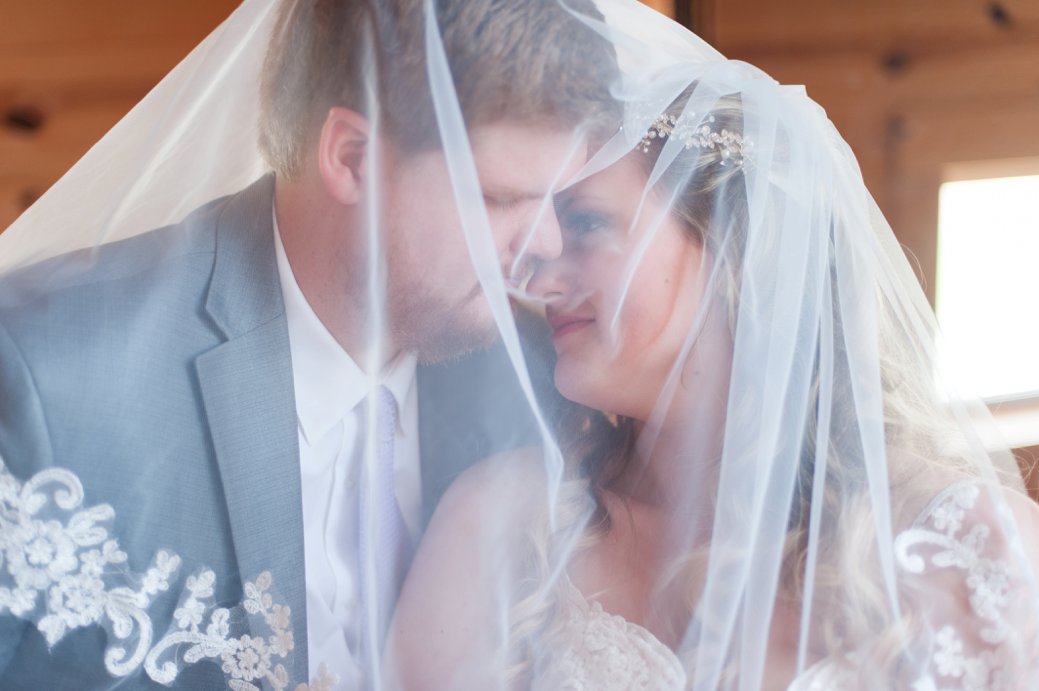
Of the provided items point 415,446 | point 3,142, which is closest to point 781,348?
point 415,446

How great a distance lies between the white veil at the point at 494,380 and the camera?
→ 84cm

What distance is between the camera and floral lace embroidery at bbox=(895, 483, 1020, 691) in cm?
84

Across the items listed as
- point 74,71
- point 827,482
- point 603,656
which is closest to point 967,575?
point 827,482

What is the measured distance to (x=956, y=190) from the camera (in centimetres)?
156

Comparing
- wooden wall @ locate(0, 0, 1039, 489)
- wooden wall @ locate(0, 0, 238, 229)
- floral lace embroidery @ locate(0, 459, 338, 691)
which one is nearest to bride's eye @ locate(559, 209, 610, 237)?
floral lace embroidery @ locate(0, 459, 338, 691)

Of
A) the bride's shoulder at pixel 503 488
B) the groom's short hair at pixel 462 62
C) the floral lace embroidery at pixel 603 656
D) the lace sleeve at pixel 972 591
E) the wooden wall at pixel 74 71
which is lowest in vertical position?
the floral lace embroidery at pixel 603 656

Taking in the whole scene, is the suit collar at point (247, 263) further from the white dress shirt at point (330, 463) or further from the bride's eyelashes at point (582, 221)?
the bride's eyelashes at point (582, 221)

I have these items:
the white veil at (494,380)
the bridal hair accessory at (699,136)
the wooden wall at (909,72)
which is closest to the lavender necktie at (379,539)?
the white veil at (494,380)

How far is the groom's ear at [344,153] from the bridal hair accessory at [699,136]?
0.85 feet

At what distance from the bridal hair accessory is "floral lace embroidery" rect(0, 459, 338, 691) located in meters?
0.56

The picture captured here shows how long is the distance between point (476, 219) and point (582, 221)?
11cm

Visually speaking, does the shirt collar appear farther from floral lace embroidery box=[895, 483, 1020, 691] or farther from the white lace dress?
floral lace embroidery box=[895, 483, 1020, 691]

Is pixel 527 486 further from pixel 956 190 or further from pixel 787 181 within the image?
pixel 956 190

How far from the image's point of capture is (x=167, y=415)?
3.00 feet
